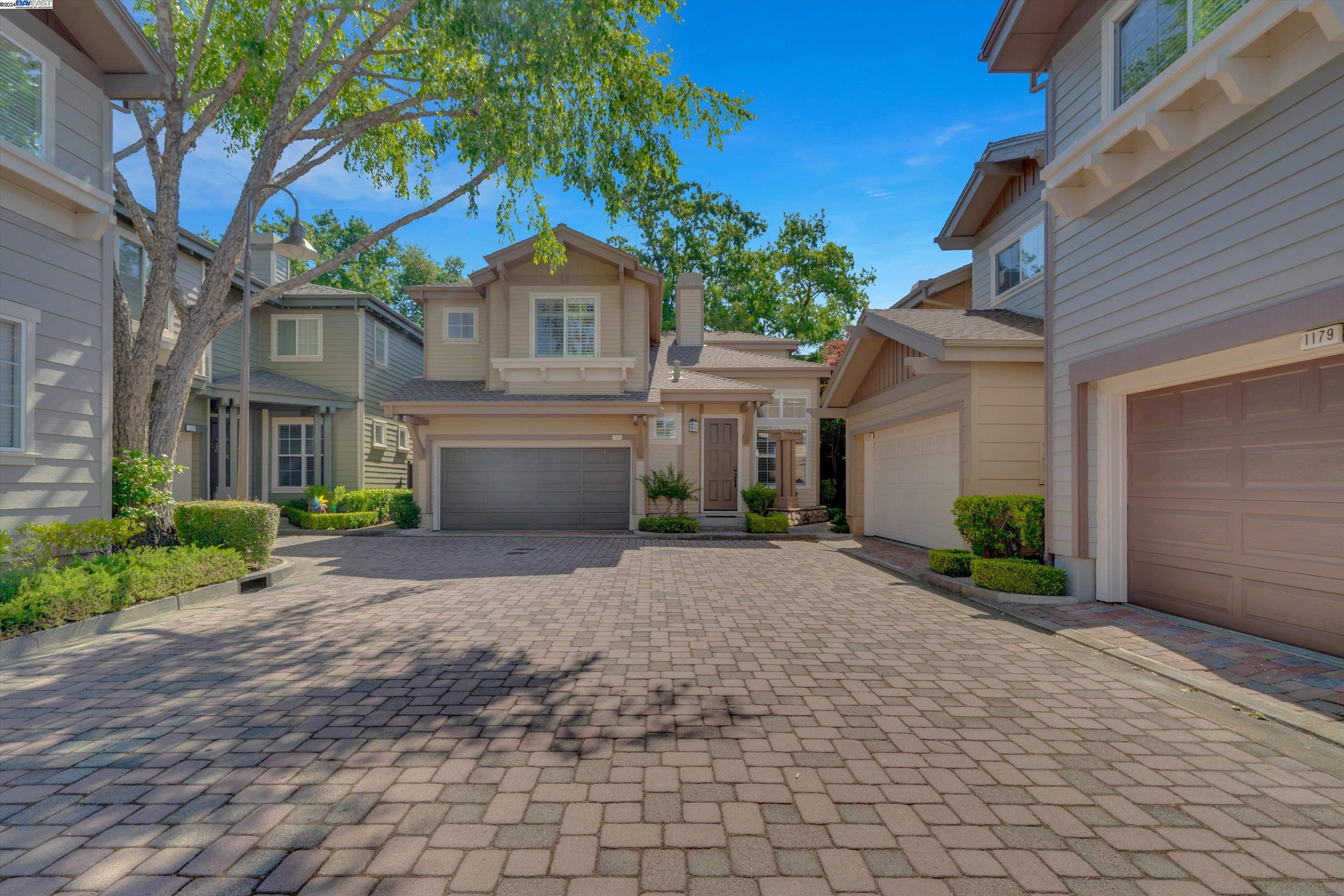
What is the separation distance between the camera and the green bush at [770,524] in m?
15.0

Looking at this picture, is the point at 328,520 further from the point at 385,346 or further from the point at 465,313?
the point at 385,346

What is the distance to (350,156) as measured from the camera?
11930 millimetres

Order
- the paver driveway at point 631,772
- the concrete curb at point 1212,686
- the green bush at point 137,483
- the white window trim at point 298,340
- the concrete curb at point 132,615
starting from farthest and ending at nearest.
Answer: the white window trim at point 298,340 → the green bush at point 137,483 → the concrete curb at point 132,615 → the concrete curb at point 1212,686 → the paver driveway at point 631,772

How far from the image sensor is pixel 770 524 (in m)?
15.0

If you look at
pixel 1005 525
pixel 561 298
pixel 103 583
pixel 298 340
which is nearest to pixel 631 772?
pixel 103 583

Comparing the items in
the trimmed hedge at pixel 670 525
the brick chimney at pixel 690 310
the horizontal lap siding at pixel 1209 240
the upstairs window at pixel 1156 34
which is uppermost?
the brick chimney at pixel 690 310

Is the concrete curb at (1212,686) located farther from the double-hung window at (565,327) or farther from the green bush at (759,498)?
the double-hung window at (565,327)

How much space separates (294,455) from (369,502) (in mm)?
3055

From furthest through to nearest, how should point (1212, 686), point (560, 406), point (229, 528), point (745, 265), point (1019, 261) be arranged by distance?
point (745, 265), point (560, 406), point (1019, 261), point (229, 528), point (1212, 686)

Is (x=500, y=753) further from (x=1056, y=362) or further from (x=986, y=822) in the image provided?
(x=1056, y=362)

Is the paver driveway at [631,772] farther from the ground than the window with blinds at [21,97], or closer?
closer

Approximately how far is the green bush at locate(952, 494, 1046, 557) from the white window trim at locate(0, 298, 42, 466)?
10996 mm

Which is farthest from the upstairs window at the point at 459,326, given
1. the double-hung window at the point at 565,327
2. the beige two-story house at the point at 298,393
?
the beige two-story house at the point at 298,393

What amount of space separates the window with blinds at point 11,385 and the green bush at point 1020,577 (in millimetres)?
10891
